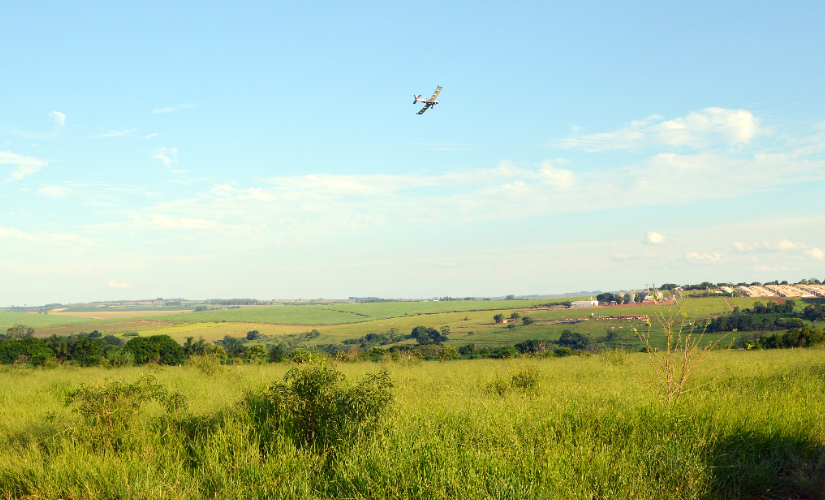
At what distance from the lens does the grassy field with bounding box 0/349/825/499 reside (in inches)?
233

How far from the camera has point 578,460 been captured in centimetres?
636

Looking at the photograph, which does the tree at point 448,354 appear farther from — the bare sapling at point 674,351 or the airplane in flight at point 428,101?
the bare sapling at point 674,351

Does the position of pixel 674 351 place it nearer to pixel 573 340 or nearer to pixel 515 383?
pixel 515 383

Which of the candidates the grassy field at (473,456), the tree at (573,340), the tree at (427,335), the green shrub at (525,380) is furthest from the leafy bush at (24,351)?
the tree at (427,335)

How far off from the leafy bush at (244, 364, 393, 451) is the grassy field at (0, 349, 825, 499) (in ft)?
0.94

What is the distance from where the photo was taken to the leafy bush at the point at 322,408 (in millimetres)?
8219

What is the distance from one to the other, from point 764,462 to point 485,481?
13.9 feet

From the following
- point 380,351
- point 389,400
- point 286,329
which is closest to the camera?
point 389,400

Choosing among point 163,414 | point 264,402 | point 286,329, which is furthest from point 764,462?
point 286,329

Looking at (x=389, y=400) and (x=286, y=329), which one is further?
(x=286, y=329)

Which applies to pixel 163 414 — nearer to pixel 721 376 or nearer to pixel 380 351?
pixel 721 376

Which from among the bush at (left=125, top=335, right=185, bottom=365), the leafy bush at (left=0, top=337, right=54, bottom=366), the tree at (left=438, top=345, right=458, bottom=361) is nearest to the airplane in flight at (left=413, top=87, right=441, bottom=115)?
the tree at (left=438, top=345, right=458, bottom=361)

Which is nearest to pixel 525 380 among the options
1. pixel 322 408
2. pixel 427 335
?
pixel 322 408

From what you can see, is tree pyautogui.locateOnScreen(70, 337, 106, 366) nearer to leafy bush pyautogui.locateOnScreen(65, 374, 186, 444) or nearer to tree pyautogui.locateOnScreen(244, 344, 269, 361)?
tree pyautogui.locateOnScreen(244, 344, 269, 361)
